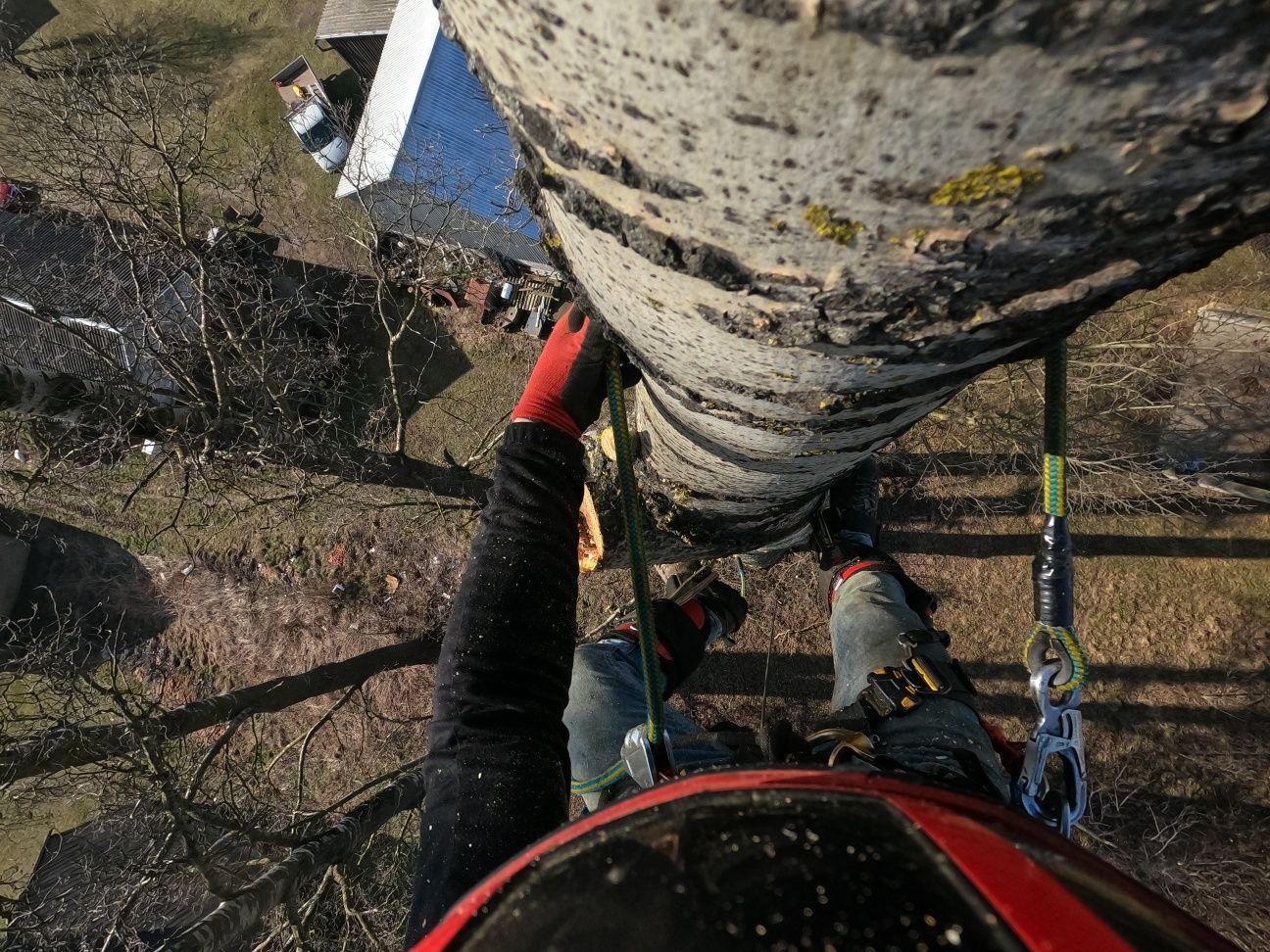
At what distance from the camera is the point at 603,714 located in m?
2.26

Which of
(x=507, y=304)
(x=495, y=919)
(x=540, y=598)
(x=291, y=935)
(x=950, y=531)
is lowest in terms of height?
(x=291, y=935)

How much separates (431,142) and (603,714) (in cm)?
711

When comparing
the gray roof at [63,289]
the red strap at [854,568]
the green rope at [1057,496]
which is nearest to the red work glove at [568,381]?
the green rope at [1057,496]

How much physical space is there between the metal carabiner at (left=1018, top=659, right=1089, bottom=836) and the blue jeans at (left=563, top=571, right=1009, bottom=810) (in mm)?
502

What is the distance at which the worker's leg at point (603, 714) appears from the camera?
213 centimetres

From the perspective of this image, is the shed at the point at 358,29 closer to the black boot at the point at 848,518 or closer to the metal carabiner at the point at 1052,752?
the black boot at the point at 848,518

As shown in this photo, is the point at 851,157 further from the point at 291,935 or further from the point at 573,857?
the point at 291,935

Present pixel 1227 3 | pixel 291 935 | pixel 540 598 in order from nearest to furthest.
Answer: pixel 1227 3, pixel 540 598, pixel 291 935

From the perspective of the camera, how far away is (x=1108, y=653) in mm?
4500

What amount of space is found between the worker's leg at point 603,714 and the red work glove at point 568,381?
3.17 ft

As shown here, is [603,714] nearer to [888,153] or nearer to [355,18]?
[888,153]

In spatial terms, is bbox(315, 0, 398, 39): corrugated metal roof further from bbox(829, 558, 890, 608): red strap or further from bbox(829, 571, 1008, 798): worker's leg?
bbox(829, 571, 1008, 798): worker's leg

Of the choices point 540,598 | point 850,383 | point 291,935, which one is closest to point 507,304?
point 291,935

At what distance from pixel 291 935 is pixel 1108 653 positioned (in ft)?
17.6
